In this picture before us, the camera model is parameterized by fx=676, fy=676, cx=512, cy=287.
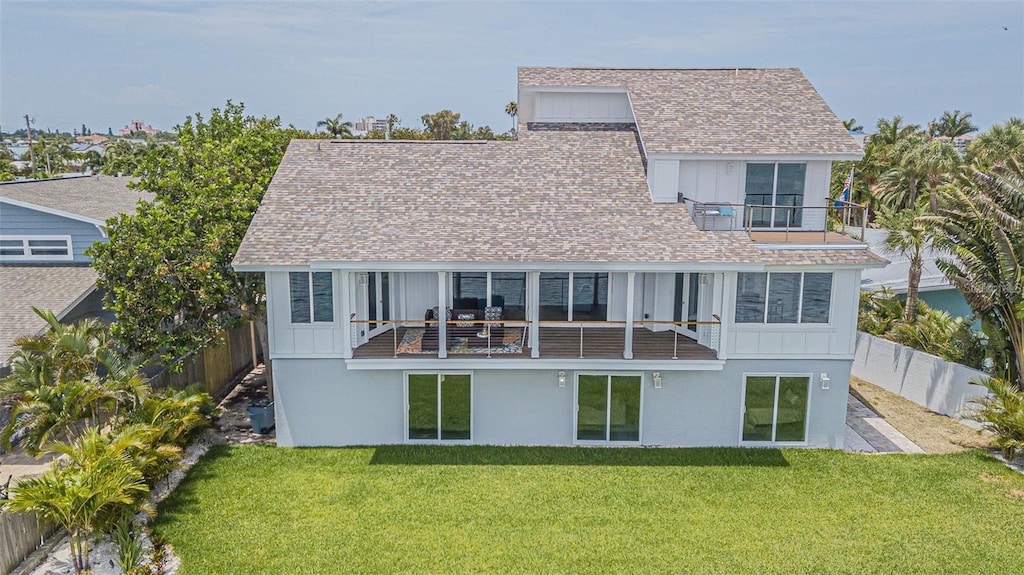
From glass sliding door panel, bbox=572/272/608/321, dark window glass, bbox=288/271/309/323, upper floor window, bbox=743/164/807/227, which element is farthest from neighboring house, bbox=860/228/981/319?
dark window glass, bbox=288/271/309/323

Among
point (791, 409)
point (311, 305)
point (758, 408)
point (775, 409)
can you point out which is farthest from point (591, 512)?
point (311, 305)

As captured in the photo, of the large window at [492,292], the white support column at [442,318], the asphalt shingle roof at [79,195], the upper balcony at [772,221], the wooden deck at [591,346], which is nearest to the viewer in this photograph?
the white support column at [442,318]

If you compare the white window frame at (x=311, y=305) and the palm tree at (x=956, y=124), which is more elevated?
the palm tree at (x=956, y=124)

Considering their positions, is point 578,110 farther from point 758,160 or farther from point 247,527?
point 247,527

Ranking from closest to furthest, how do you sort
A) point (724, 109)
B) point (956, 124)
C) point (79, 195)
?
point (724, 109), point (79, 195), point (956, 124)

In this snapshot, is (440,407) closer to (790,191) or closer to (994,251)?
(790,191)

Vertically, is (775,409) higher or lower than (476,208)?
lower

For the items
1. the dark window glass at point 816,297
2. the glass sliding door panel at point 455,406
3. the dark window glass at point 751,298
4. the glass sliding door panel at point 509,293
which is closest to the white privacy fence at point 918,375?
the dark window glass at point 816,297

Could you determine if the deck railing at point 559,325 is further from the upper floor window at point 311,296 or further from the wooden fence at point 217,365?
the wooden fence at point 217,365
